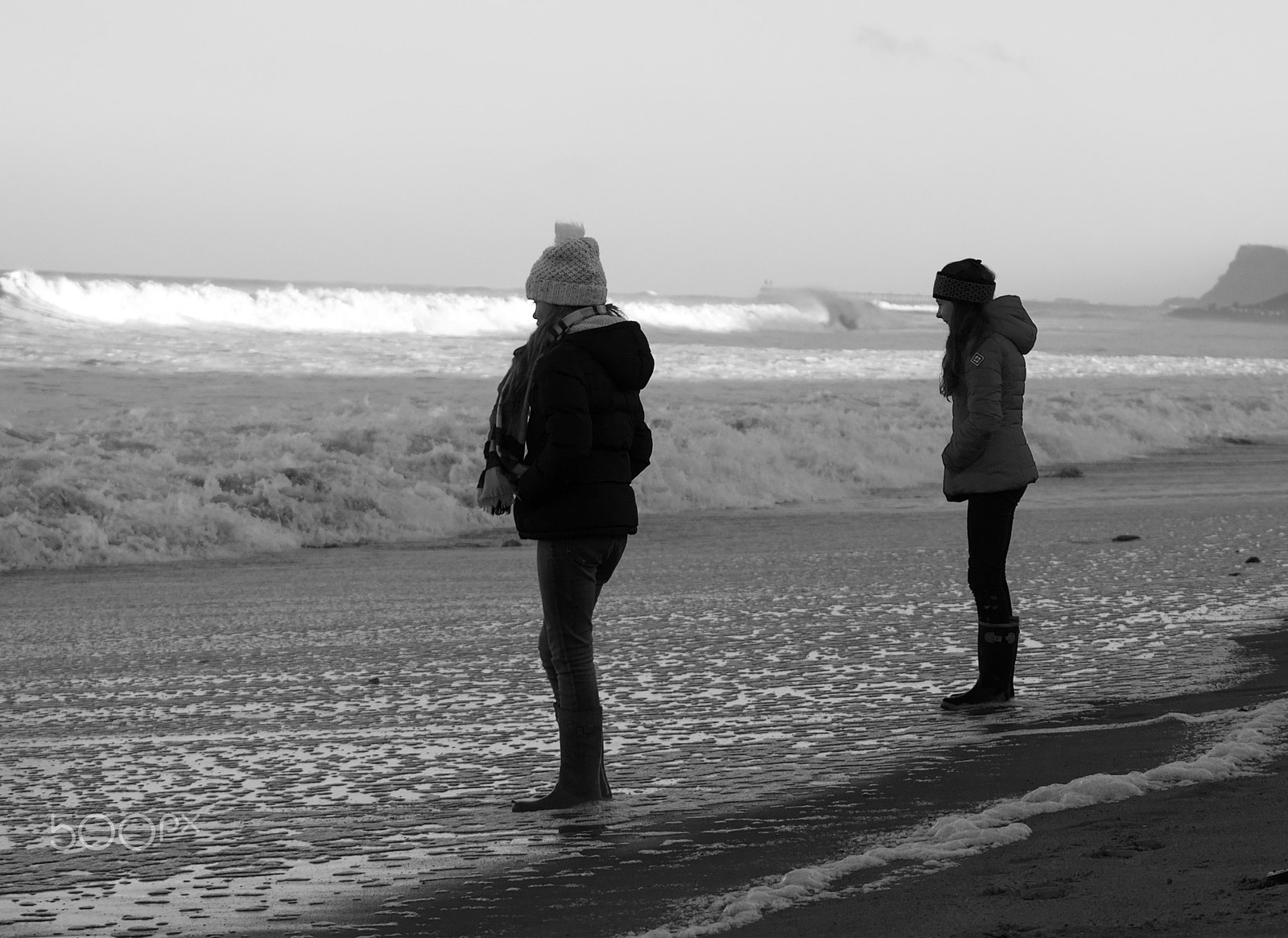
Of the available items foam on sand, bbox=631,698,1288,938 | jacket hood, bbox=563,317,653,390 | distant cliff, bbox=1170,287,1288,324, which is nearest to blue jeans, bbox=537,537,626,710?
jacket hood, bbox=563,317,653,390

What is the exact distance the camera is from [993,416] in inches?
212

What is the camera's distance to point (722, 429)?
16172 mm

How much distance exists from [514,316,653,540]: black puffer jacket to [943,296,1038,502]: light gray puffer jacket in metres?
1.76

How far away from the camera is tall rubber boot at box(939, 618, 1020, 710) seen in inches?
209

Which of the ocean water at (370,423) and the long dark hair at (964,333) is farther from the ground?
the long dark hair at (964,333)

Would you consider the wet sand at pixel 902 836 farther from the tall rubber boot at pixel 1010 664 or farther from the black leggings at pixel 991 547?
the black leggings at pixel 991 547

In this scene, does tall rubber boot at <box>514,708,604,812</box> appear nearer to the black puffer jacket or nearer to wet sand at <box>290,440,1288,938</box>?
wet sand at <box>290,440,1288,938</box>

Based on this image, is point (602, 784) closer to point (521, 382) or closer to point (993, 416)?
point (521, 382)

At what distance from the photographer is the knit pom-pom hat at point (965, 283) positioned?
5465 mm

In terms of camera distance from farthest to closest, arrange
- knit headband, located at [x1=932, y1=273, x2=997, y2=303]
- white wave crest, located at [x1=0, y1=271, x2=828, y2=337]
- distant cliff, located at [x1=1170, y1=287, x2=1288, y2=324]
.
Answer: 1. distant cliff, located at [x1=1170, y1=287, x2=1288, y2=324]
2. white wave crest, located at [x1=0, y1=271, x2=828, y2=337]
3. knit headband, located at [x1=932, y1=273, x2=997, y2=303]

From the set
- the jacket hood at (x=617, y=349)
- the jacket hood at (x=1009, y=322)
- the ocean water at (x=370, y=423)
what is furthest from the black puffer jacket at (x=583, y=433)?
the ocean water at (x=370, y=423)

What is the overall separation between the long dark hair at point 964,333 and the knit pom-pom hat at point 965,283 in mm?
31

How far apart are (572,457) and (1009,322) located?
2264mm

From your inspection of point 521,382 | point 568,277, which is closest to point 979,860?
point 521,382
